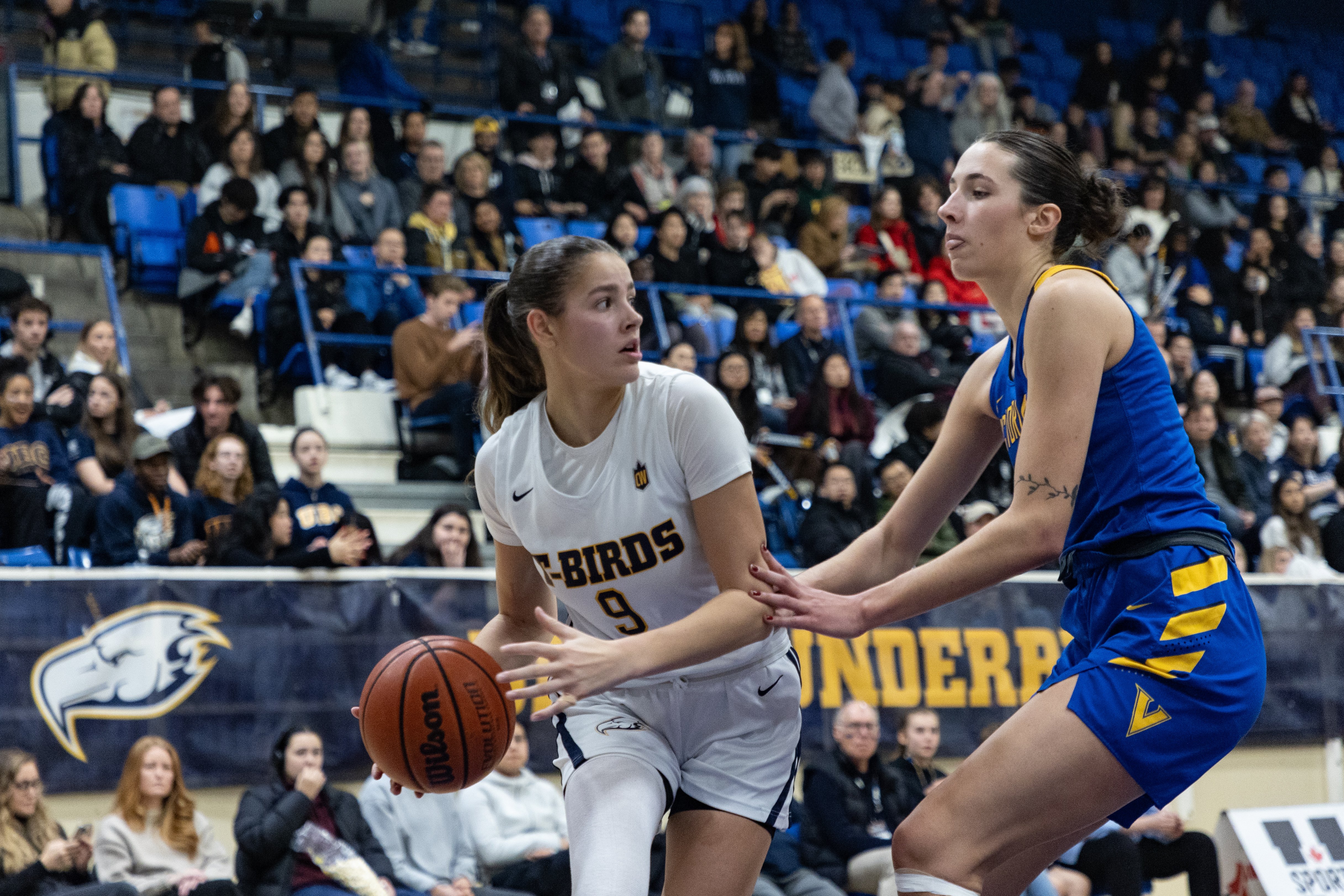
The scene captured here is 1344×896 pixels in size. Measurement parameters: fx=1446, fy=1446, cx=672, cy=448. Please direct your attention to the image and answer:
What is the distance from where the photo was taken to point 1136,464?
297 centimetres

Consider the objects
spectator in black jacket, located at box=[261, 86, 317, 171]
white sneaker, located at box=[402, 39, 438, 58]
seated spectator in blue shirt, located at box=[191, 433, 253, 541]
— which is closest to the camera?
seated spectator in blue shirt, located at box=[191, 433, 253, 541]

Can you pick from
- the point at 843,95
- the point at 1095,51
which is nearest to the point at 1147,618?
the point at 843,95

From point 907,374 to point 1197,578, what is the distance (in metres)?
8.18

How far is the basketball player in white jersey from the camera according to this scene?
323 centimetres

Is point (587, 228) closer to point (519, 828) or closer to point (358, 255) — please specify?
point (358, 255)

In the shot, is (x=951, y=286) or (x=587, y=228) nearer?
(x=587, y=228)

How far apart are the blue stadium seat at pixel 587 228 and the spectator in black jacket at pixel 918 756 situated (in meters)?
5.63

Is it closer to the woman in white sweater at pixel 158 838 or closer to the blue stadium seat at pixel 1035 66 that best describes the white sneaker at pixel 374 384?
the woman in white sweater at pixel 158 838

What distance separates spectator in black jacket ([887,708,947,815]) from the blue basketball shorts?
4.88 m

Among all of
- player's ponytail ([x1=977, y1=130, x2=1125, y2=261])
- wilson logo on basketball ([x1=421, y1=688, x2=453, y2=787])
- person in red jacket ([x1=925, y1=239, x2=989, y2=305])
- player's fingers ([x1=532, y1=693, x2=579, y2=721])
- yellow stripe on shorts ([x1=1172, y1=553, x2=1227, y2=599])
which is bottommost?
wilson logo on basketball ([x1=421, y1=688, x2=453, y2=787])

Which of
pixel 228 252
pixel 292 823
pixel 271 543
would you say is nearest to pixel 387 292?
pixel 228 252

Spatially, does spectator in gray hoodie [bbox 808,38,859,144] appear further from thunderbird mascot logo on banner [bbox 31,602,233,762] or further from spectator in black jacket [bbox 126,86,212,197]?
thunderbird mascot logo on banner [bbox 31,602,233,762]

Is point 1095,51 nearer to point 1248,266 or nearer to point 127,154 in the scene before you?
point 1248,266

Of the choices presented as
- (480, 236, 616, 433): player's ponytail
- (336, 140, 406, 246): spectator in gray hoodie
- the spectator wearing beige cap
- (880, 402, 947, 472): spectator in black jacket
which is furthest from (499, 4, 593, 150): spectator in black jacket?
(480, 236, 616, 433): player's ponytail
